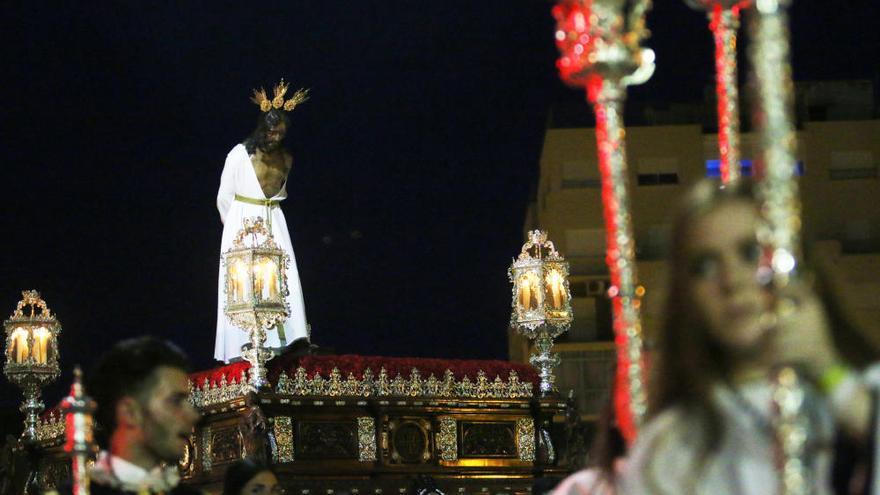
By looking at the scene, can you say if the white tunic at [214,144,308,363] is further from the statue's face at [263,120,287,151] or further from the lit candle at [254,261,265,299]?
the lit candle at [254,261,265,299]

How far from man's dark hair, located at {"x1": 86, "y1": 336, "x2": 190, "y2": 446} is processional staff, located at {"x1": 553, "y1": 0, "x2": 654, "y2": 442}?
1.50 m

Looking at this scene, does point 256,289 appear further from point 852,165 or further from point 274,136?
point 852,165

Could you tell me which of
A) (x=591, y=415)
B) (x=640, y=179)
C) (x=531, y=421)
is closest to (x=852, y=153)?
(x=640, y=179)

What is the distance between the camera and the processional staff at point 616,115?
296 centimetres

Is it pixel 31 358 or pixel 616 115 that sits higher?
pixel 31 358

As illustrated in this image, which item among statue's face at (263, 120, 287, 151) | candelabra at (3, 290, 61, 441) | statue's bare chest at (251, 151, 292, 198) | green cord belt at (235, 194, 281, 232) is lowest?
candelabra at (3, 290, 61, 441)

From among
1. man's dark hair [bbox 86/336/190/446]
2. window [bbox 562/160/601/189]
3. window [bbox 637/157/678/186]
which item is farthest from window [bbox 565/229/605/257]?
man's dark hair [bbox 86/336/190/446]

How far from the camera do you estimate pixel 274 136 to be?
15.8 m

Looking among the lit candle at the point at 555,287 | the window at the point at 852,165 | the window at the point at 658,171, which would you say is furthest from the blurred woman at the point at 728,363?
the window at the point at 852,165

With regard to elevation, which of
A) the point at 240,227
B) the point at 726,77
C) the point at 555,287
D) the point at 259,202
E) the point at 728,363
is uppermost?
the point at 259,202

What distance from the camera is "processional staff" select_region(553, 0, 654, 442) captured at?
9.71ft

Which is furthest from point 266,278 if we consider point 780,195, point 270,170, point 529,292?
point 780,195

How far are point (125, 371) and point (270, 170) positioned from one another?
1169 cm

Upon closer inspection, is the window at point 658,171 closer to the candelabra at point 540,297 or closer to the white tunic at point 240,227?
the candelabra at point 540,297
